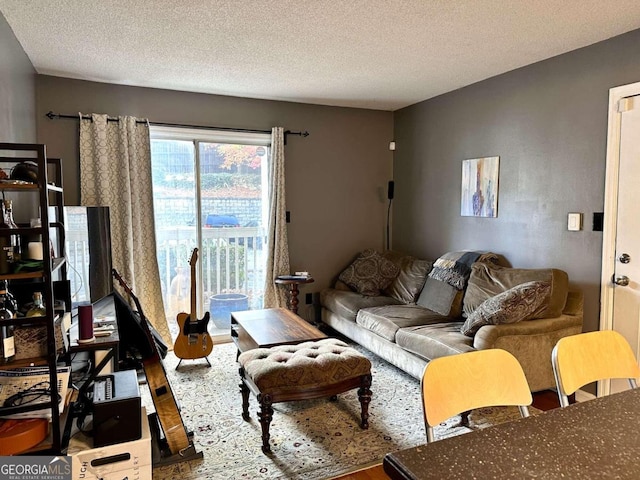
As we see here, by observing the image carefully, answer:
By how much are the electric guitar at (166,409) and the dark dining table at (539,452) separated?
165cm

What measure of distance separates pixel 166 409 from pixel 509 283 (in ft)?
8.05

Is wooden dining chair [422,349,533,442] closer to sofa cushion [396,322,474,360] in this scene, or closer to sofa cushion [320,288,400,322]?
sofa cushion [396,322,474,360]

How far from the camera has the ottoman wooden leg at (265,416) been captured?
2389 mm

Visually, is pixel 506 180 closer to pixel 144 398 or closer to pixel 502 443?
pixel 502 443

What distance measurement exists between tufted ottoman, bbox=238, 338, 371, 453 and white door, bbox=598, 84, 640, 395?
1.67 meters

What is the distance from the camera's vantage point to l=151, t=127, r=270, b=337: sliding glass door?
4246mm

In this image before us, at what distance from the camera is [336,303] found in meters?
4.36

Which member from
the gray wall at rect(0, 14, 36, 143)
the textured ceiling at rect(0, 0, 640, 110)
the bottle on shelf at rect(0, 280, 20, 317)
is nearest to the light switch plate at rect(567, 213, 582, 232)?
the textured ceiling at rect(0, 0, 640, 110)

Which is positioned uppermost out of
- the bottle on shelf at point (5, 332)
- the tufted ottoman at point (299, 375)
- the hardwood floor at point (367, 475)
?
the bottle on shelf at point (5, 332)

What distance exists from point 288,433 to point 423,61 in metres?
2.74

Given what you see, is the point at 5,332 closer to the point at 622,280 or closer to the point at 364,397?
the point at 364,397

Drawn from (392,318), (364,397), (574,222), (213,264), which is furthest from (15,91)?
(574,222)

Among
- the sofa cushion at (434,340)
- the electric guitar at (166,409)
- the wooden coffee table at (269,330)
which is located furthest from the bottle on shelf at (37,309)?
the sofa cushion at (434,340)

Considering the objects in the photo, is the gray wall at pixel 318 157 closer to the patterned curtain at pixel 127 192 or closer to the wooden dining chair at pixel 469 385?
the patterned curtain at pixel 127 192
